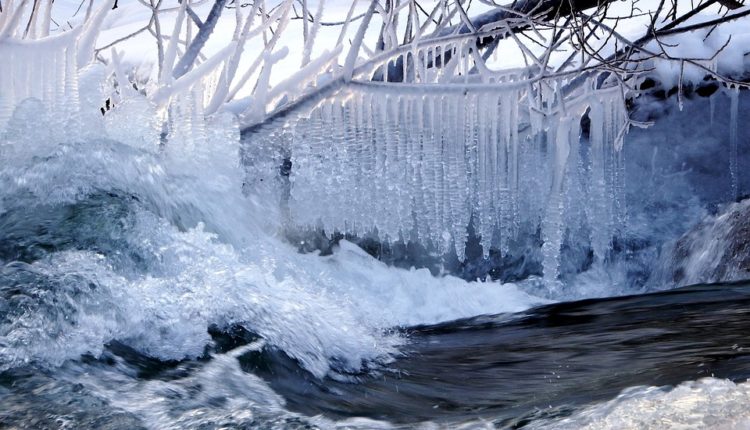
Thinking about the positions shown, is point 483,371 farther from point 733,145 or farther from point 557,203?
point 733,145

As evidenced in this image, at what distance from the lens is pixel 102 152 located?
4.47 meters

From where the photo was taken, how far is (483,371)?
382 cm

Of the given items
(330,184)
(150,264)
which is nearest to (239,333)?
(150,264)

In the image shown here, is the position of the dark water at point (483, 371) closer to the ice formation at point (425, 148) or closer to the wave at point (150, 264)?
the wave at point (150, 264)

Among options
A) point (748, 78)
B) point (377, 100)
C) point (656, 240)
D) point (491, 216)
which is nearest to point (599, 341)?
point (377, 100)

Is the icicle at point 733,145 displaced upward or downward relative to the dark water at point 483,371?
upward

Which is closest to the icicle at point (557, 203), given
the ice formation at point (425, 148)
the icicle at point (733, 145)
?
the ice formation at point (425, 148)

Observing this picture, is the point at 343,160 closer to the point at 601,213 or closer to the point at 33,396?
the point at 601,213

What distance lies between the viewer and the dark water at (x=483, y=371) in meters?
2.50

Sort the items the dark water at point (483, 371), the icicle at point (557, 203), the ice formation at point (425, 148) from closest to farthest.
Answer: the dark water at point (483, 371) < the ice formation at point (425, 148) < the icicle at point (557, 203)

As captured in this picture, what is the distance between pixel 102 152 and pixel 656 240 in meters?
4.61

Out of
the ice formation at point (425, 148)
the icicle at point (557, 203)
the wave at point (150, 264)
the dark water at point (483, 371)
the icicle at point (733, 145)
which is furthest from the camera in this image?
the icicle at point (733, 145)

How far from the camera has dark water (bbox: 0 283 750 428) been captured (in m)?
2.50

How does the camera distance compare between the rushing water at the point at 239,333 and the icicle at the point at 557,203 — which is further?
the icicle at the point at 557,203
